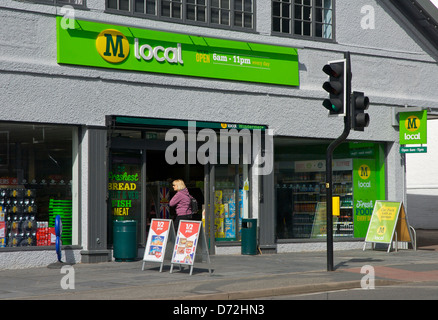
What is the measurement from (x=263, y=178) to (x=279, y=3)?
15.8 ft

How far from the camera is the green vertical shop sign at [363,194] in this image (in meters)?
21.5

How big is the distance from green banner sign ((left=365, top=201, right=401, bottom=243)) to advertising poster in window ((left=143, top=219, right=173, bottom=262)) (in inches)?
302

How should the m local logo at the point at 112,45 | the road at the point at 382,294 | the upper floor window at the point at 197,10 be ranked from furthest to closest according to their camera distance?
the upper floor window at the point at 197,10
the m local logo at the point at 112,45
the road at the point at 382,294

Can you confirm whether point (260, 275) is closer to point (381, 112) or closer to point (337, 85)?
point (337, 85)

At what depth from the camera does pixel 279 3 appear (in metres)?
20.1

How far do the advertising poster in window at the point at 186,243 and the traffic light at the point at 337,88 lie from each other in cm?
339

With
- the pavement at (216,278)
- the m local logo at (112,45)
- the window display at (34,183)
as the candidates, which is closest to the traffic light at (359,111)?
the pavement at (216,278)

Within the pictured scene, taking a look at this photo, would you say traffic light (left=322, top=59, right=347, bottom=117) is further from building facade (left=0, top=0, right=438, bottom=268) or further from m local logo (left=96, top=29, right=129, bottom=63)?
m local logo (left=96, top=29, right=129, bottom=63)

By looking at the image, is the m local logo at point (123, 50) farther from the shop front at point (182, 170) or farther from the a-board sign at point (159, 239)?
the a-board sign at point (159, 239)

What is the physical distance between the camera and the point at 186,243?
1434 cm

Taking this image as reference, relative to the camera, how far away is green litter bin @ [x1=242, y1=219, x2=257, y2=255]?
18750 mm
